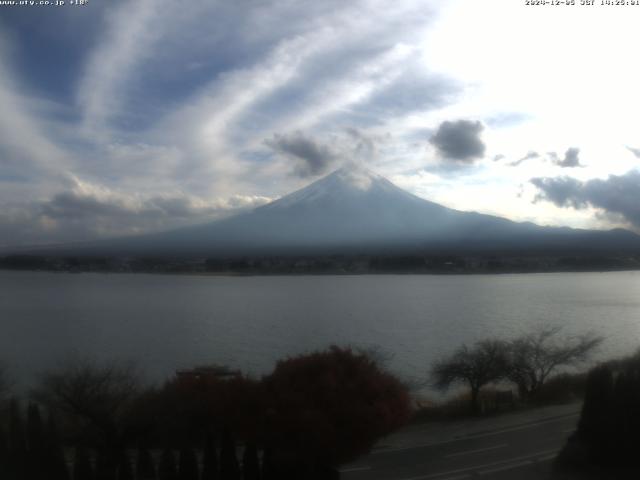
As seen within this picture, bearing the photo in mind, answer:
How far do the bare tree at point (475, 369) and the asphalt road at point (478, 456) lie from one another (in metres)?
1.92

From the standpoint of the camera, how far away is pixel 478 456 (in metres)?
4.32

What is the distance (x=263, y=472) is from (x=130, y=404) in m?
1.62

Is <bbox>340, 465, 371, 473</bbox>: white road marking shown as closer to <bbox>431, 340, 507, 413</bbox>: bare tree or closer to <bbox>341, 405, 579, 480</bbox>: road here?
<bbox>341, 405, 579, 480</bbox>: road

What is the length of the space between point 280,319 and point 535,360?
8.71m

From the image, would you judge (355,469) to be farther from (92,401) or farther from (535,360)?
(535,360)

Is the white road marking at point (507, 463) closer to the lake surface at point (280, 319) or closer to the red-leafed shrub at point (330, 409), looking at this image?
the red-leafed shrub at point (330, 409)

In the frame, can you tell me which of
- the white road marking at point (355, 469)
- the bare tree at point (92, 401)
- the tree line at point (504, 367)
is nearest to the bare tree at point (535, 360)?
the tree line at point (504, 367)

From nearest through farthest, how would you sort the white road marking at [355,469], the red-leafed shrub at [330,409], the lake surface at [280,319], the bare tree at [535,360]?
1. the red-leafed shrub at [330,409]
2. the white road marking at [355,469]
3. the bare tree at [535,360]
4. the lake surface at [280,319]

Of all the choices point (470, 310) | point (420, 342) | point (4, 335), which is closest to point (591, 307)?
point (470, 310)

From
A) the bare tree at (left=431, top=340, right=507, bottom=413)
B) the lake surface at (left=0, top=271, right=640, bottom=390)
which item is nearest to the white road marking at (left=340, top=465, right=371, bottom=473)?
the bare tree at (left=431, top=340, right=507, bottom=413)

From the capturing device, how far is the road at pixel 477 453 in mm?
3930

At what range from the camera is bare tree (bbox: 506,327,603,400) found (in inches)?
289

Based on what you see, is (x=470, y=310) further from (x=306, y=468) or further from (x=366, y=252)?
(x=366, y=252)

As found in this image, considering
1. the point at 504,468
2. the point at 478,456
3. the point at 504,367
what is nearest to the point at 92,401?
the point at 478,456
